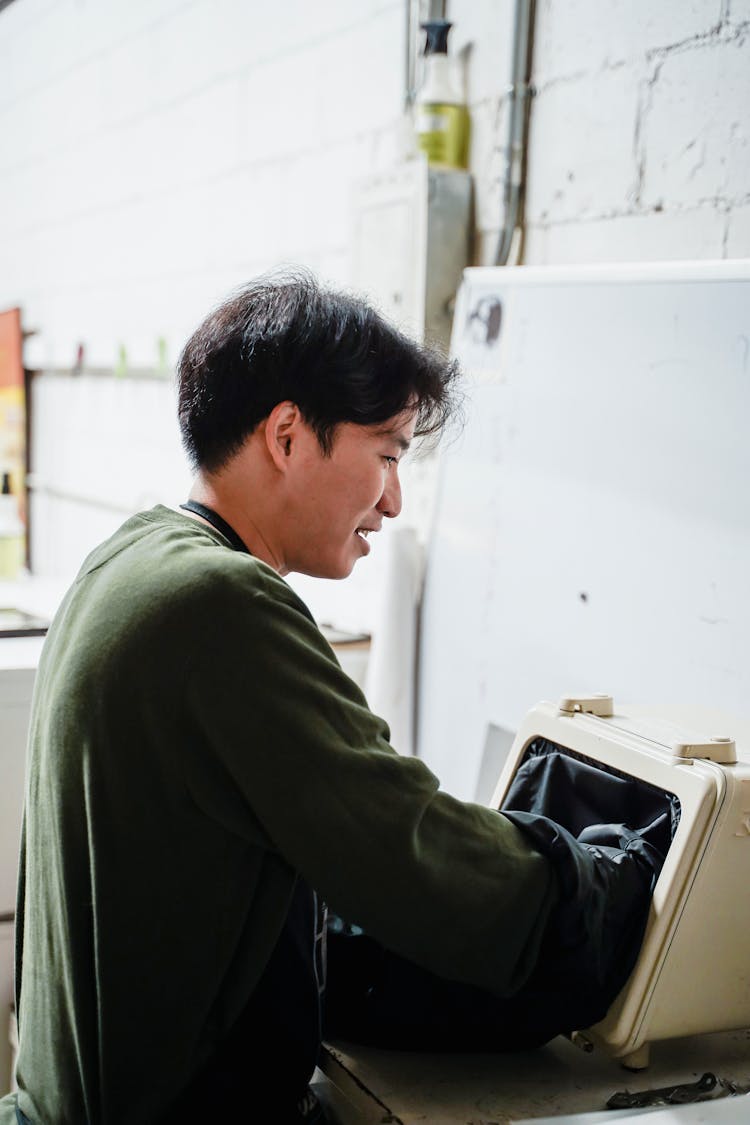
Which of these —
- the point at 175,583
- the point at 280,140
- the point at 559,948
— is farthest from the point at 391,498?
the point at 280,140

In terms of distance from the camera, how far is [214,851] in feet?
3.29

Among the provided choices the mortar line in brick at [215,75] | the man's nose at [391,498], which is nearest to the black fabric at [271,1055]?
the man's nose at [391,498]

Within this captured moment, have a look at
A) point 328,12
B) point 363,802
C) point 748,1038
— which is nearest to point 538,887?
point 363,802

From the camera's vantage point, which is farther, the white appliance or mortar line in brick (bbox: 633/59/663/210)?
mortar line in brick (bbox: 633/59/663/210)

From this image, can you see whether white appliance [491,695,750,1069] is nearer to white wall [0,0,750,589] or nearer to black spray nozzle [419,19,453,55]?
white wall [0,0,750,589]

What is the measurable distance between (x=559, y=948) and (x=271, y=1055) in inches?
10.5

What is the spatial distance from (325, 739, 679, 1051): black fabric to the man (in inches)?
1.2

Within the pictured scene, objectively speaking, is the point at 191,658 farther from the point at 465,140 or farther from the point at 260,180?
the point at 260,180

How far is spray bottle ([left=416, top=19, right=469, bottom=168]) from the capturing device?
2176mm

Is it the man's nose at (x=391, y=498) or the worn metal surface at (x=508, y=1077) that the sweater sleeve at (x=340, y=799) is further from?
the man's nose at (x=391, y=498)

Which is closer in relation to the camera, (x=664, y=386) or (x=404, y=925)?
(x=404, y=925)

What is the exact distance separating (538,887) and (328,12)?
225cm

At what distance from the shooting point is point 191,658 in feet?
3.16

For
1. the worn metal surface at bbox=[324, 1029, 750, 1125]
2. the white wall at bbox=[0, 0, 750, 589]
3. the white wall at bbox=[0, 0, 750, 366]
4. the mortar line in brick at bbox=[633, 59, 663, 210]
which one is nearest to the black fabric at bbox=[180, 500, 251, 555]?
the worn metal surface at bbox=[324, 1029, 750, 1125]
